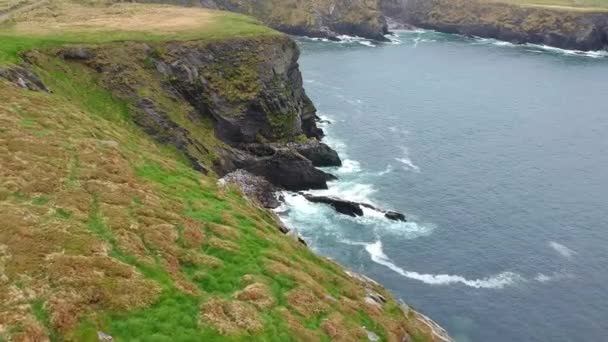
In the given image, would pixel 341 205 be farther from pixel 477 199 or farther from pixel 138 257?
pixel 138 257

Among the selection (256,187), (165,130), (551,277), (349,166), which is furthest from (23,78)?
(551,277)

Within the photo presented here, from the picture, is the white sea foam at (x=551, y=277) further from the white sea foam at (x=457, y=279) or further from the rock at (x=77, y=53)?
the rock at (x=77, y=53)

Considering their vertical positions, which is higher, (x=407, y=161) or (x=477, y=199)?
(x=477, y=199)

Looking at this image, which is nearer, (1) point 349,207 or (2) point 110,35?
(1) point 349,207

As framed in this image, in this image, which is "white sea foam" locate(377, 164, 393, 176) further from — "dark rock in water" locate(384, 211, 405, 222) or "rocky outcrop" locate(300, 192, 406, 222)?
"dark rock in water" locate(384, 211, 405, 222)

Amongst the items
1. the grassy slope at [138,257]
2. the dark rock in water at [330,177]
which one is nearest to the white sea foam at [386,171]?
the dark rock in water at [330,177]

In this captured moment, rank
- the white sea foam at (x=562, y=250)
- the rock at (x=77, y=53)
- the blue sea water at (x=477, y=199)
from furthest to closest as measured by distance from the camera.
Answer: the rock at (x=77, y=53) < the white sea foam at (x=562, y=250) < the blue sea water at (x=477, y=199)

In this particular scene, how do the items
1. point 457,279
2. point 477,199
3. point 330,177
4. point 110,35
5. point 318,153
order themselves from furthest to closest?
point 318,153
point 330,177
point 110,35
point 477,199
point 457,279

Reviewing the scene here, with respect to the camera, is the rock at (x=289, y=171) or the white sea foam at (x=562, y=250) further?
the rock at (x=289, y=171)
